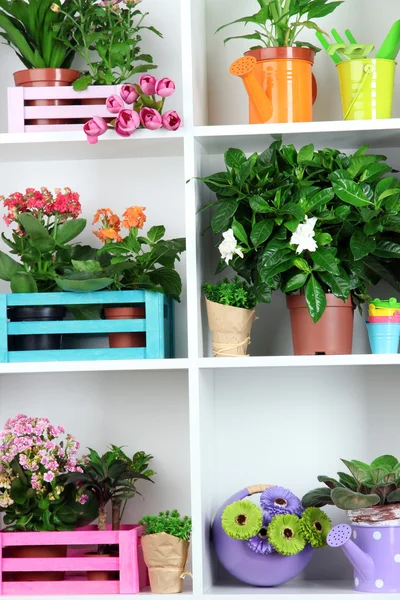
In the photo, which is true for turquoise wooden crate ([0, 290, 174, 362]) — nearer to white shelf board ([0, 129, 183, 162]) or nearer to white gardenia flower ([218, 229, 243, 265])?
white gardenia flower ([218, 229, 243, 265])

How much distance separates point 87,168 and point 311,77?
2.07ft

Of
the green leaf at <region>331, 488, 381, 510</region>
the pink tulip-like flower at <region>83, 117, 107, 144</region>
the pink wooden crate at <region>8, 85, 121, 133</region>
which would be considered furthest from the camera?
the pink wooden crate at <region>8, 85, 121, 133</region>

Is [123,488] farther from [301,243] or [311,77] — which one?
[311,77]

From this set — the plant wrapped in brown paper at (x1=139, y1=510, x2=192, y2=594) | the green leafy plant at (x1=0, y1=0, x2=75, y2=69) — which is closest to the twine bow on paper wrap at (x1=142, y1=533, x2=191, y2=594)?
the plant wrapped in brown paper at (x1=139, y1=510, x2=192, y2=594)

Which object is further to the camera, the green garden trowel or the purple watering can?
the green garden trowel

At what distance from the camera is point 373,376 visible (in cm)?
222

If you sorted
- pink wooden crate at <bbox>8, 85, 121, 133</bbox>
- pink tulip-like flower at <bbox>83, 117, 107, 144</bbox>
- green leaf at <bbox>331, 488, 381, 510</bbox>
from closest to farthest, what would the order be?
1. green leaf at <bbox>331, 488, 381, 510</bbox>
2. pink tulip-like flower at <bbox>83, 117, 107, 144</bbox>
3. pink wooden crate at <bbox>8, 85, 121, 133</bbox>

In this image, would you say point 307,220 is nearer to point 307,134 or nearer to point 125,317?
point 307,134

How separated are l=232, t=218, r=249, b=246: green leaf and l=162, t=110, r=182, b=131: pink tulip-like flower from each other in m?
0.25

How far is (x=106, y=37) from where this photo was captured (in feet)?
6.93

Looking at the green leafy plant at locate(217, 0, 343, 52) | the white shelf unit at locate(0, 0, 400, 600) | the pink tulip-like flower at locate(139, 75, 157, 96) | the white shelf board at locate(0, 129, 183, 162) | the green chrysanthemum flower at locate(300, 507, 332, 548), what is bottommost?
the green chrysanthemum flower at locate(300, 507, 332, 548)

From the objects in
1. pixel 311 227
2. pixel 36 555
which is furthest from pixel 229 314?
pixel 36 555

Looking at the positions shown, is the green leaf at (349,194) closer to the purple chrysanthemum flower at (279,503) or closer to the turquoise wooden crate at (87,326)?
the turquoise wooden crate at (87,326)

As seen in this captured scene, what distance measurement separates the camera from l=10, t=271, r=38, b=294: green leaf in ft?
6.67
